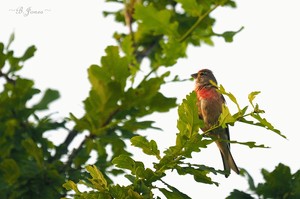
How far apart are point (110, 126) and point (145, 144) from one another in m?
0.92

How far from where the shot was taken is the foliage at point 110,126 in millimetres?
3266

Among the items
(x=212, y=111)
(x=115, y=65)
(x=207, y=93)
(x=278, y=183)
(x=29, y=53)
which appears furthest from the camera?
(x=207, y=93)

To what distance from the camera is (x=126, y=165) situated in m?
3.36

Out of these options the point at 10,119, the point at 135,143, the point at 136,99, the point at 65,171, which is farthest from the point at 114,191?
the point at 10,119

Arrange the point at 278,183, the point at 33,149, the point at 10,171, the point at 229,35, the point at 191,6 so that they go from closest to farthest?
the point at 278,183 < the point at 33,149 < the point at 10,171 < the point at 191,6 < the point at 229,35

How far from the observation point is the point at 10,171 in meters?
4.34

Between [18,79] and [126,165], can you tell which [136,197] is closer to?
[126,165]

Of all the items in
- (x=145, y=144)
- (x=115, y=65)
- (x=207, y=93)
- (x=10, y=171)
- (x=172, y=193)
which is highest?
(x=207, y=93)

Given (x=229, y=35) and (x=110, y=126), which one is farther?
(x=229, y=35)

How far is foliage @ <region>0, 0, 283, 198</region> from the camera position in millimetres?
3266

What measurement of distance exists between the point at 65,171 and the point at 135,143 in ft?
4.69

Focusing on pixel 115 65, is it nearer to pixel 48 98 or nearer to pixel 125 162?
pixel 125 162

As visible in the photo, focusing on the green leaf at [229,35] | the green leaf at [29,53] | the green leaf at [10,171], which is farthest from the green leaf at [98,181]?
the green leaf at [229,35]

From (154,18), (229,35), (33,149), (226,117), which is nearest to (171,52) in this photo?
(154,18)
